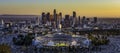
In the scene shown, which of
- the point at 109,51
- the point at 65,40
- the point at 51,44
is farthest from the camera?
the point at 65,40

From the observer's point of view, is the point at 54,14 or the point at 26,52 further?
the point at 54,14

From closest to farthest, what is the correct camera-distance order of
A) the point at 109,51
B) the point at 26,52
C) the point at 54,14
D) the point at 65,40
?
the point at 26,52
the point at 109,51
the point at 65,40
the point at 54,14

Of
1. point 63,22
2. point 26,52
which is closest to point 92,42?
point 26,52

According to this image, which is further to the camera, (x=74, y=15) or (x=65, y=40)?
(x=74, y=15)

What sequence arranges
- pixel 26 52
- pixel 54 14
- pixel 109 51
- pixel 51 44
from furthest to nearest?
pixel 54 14
pixel 51 44
pixel 109 51
pixel 26 52

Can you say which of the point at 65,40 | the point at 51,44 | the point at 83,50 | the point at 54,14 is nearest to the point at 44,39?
the point at 65,40

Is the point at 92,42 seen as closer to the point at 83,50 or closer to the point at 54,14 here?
the point at 83,50

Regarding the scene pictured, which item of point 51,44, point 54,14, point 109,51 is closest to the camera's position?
point 109,51

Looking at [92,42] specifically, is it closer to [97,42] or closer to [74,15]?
[97,42]
